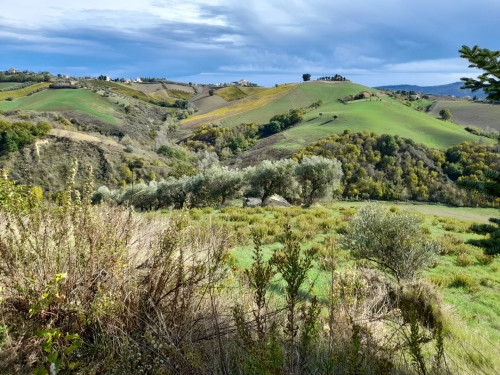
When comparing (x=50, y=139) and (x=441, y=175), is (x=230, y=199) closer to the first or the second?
(x=441, y=175)

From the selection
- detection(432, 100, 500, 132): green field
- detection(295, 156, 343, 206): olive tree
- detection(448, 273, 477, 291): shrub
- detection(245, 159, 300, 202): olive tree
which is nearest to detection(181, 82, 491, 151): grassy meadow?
detection(432, 100, 500, 132): green field

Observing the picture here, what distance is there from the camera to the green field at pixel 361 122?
61.7 m

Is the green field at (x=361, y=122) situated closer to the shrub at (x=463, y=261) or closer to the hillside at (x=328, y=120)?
the hillside at (x=328, y=120)

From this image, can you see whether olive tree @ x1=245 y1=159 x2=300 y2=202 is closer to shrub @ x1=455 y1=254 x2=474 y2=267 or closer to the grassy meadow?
shrub @ x1=455 y1=254 x2=474 y2=267

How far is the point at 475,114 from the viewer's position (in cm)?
8650

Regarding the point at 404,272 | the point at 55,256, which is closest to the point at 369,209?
the point at 404,272

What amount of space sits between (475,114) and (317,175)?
90213 mm

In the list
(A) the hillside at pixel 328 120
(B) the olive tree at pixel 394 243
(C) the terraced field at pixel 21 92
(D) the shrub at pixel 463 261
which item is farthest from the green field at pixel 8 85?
(D) the shrub at pixel 463 261

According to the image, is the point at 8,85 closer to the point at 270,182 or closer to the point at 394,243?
the point at 270,182

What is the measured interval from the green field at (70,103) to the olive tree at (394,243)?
323 feet

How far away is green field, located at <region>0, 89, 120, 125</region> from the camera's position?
9281 cm

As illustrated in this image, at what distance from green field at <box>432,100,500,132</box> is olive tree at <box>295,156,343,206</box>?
69.1 meters

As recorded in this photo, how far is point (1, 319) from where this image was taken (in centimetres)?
305

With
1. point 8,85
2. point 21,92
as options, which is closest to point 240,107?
point 21,92
